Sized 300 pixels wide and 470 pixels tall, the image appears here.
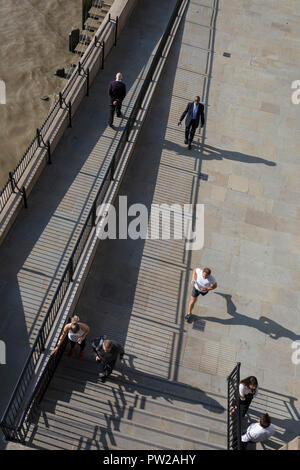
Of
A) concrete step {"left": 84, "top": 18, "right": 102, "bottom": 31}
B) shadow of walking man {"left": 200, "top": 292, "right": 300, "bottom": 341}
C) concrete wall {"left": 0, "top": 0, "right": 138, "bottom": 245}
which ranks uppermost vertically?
concrete step {"left": 84, "top": 18, "right": 102, "bottom": 31}

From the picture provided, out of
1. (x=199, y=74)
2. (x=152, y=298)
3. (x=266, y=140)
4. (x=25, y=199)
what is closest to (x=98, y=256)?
(x=152, y=298)

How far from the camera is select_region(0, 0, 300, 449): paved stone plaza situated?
8734mm

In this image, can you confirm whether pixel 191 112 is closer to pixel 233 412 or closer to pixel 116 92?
pixel 116 92

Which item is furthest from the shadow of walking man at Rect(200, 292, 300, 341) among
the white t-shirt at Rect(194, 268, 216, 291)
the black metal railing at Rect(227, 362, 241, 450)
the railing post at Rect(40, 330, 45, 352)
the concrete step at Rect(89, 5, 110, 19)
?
the concrete step at Rect(89, 5, 110, 19)

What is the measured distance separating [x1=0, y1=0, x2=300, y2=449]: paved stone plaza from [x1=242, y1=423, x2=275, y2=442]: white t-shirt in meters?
0.43

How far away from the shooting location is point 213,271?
36.8 ft

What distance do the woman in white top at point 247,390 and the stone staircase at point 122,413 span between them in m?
0.53

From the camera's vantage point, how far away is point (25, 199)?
1207 cm

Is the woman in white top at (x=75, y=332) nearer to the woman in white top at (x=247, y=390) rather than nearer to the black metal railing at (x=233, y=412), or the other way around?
the black metal railing at (x=233, y=412)

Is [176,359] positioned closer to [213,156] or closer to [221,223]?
[221,223]

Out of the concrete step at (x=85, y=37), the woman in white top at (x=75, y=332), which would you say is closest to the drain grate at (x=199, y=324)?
the woman in white top at (x=75, y=332)

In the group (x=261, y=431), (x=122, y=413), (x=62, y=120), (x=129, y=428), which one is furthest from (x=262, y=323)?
(x=62, y=120)

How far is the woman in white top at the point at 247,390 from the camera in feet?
27.3

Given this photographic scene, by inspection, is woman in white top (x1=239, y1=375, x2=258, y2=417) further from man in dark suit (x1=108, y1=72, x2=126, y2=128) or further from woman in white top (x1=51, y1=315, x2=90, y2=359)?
man in dark suit (x1=108, y1=72, x2=126, y2=128)
